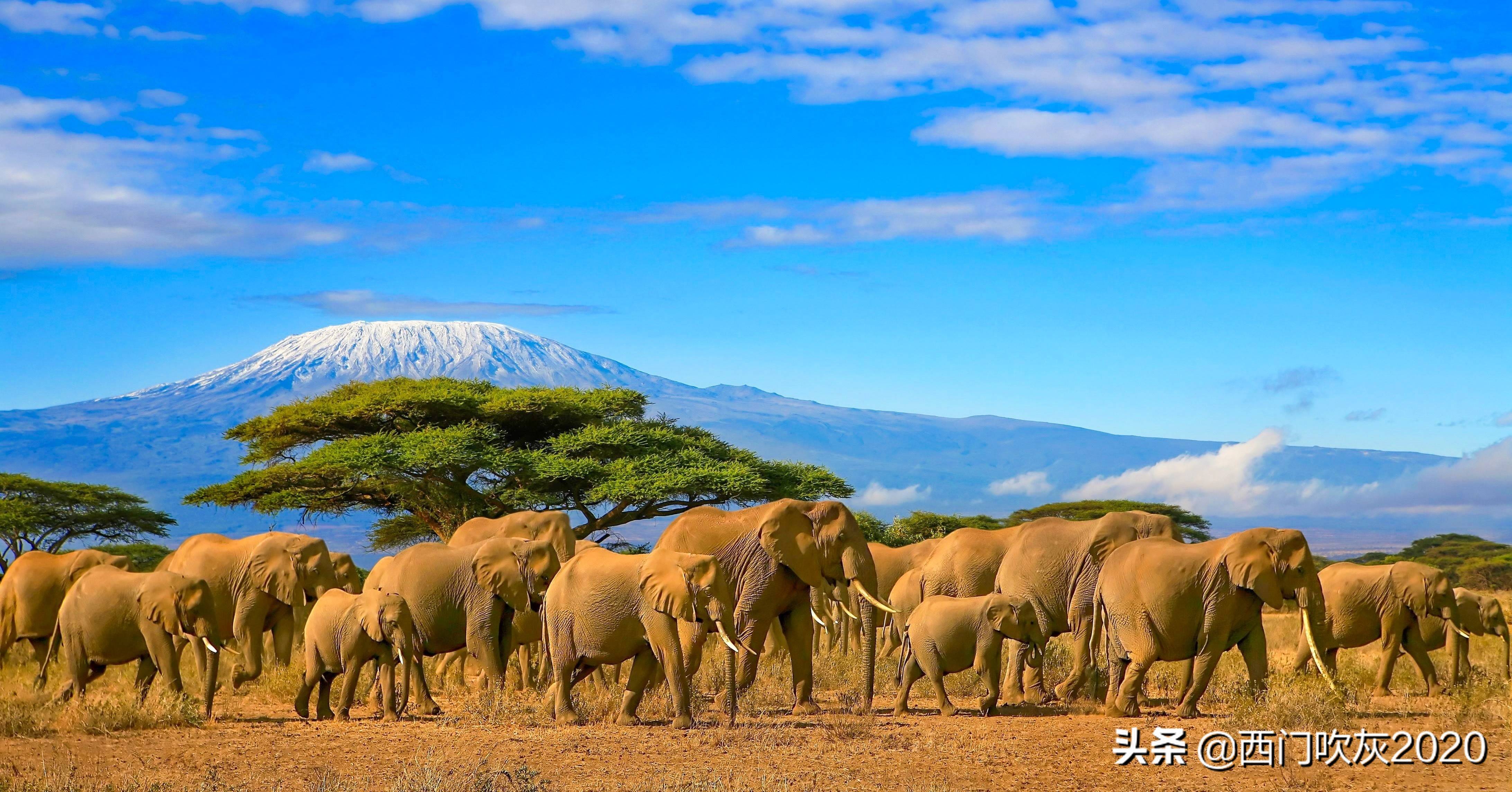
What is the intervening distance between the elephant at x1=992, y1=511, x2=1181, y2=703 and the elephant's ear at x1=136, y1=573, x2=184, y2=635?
28.6 feet

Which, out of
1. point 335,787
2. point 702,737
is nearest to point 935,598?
point 702,737

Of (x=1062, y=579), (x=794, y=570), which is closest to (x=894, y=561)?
(x=1062, y=579)

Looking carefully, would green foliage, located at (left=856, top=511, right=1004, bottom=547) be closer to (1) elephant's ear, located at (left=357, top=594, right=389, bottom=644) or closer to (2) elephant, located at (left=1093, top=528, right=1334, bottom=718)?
(2) elephant, located at (left=1093, top=528, right=1334, bottom=718)

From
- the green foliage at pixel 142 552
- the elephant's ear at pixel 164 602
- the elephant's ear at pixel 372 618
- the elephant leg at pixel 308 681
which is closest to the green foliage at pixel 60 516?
the green foliage at pixel 142 552

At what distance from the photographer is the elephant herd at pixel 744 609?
13.5 metres

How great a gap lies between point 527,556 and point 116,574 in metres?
4.39

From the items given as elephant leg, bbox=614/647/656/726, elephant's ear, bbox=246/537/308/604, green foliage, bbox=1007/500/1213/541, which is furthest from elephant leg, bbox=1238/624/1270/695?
green foliage, bbox=1007/500/1213/541

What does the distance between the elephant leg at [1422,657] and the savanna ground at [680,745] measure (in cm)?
73

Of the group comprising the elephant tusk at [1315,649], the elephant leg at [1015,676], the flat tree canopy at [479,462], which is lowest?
the elephant leg at [1015,676]

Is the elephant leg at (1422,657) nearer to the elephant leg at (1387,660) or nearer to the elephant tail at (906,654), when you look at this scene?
the elephant leg at (1387,660)

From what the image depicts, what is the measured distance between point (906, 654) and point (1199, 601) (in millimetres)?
3055

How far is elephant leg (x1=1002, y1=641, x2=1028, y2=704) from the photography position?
1522cm

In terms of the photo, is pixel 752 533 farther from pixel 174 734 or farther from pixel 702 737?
pixel 174 734

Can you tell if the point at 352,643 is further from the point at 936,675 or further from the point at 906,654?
the point at 936,675
